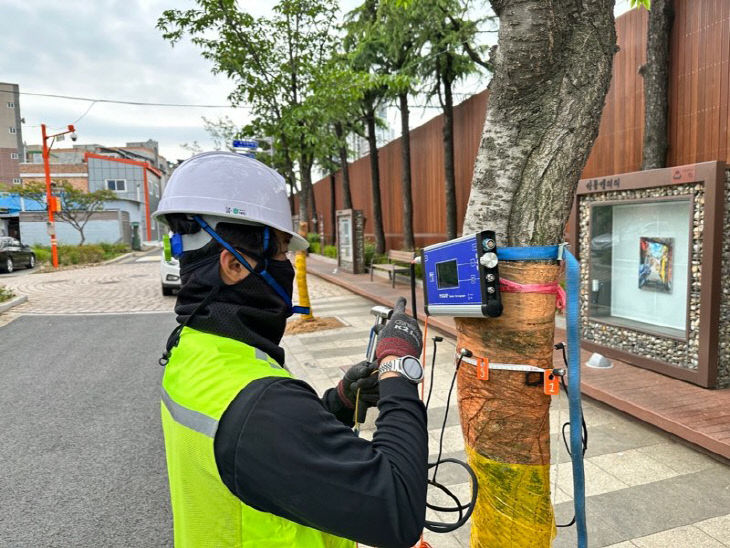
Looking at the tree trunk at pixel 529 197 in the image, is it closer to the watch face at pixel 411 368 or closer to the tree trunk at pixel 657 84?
the watch face at pixel 411 368

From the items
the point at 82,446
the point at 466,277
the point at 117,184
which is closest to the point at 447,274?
the point at 466,277

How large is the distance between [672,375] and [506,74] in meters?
4.65

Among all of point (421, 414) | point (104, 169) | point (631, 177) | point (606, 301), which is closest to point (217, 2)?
point (631, 177)

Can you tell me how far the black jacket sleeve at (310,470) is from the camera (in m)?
1.01

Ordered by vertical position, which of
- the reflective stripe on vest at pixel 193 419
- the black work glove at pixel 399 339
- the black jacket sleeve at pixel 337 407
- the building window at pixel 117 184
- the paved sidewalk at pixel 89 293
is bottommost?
the paved sidewalk at pixel 89 293

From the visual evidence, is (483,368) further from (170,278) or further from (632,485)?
(170,278)

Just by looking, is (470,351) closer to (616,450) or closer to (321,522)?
(321,522)

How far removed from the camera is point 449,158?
13539mm

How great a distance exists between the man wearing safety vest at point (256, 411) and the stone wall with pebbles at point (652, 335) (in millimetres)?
4584

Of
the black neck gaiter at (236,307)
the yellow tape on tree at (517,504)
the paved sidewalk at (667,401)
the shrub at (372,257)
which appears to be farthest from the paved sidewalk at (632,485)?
the shrub at (372,257)

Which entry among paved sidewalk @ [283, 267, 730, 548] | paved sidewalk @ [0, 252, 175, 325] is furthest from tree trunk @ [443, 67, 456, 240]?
paved sidewalk @ [283, 267, 730, 548]

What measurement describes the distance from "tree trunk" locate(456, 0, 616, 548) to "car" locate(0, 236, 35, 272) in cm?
2491

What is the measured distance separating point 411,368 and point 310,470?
0.41 meters

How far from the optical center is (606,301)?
643 cm
